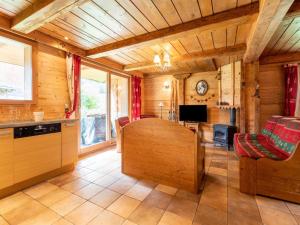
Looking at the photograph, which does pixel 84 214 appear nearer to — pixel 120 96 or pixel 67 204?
pixel 67 204

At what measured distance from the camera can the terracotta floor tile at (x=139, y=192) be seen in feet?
6.42

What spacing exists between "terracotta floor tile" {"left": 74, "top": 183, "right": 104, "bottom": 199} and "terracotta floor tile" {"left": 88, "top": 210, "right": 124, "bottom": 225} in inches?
16.9

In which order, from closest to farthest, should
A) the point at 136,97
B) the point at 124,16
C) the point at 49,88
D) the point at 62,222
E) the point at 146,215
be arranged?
the point at 62,222, the point at 146,215, the point at 124,16, the point at 49,88, the point at 136,97

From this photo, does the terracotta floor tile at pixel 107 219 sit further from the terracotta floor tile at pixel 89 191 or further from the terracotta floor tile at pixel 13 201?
the terracotta floor tile at pixel 13 201

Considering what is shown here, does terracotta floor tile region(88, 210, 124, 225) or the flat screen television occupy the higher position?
the flat screen television

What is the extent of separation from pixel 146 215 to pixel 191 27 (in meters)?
2.46

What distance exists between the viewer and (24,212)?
65.2 inches

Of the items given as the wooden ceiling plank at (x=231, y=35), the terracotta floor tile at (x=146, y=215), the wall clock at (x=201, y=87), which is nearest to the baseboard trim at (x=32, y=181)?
the terracotta floor tile at (x=146, y=215)

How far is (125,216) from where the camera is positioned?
5.24ft

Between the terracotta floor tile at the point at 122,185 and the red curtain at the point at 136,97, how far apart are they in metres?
3.01

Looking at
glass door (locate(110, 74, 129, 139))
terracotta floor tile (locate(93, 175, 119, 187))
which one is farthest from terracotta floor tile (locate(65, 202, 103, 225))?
glass door (locate(110, 74, 129, 139))

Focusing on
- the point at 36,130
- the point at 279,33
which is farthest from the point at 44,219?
the point at 279,33

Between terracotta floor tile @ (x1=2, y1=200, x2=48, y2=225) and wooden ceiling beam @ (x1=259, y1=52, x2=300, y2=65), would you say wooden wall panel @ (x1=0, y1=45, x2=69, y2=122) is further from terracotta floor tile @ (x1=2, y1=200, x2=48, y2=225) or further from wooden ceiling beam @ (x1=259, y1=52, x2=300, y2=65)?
wooden ceiling beam @ (x1=259, y1=52, x2=300, y2=65)

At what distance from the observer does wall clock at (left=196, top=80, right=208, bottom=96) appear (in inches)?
192
